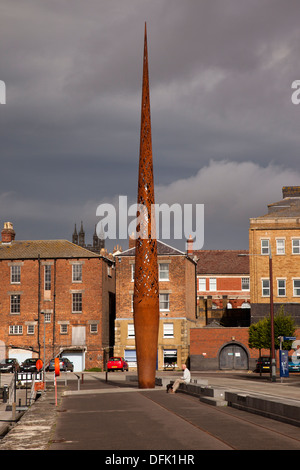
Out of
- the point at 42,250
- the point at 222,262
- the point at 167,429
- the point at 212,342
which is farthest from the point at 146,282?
the point at 222,262

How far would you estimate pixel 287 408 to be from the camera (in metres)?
16.0

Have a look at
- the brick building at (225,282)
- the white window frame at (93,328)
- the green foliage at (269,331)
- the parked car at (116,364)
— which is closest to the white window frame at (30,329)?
the white window frame at (93,328)

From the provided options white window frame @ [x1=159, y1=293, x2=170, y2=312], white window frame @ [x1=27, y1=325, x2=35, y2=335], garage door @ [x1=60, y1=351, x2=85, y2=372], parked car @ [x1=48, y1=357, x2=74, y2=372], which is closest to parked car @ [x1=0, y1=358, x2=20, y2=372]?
parked car @ [x1=48, y1=357, x2=74, y2=372]

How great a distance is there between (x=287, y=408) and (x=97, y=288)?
51.0 meters

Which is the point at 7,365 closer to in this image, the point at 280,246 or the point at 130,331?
the point at 130,331

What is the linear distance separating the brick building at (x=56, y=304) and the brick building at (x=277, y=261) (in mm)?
15607

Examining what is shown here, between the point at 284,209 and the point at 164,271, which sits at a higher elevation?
the point at 284,209

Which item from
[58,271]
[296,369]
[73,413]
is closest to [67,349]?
[58,271]

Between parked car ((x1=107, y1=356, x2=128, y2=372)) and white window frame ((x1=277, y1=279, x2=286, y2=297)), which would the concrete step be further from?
white window frame ((x1=277, y1=279, x2=286, y2=297))

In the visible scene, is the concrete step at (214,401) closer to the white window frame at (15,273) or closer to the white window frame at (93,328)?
the white window frame at (93,328)

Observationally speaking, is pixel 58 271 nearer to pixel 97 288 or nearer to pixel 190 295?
pixel 97 288

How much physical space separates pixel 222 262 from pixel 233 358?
27.6 m

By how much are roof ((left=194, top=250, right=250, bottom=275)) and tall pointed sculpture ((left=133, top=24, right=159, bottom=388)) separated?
186 feet

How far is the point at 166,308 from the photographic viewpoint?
66.8m
